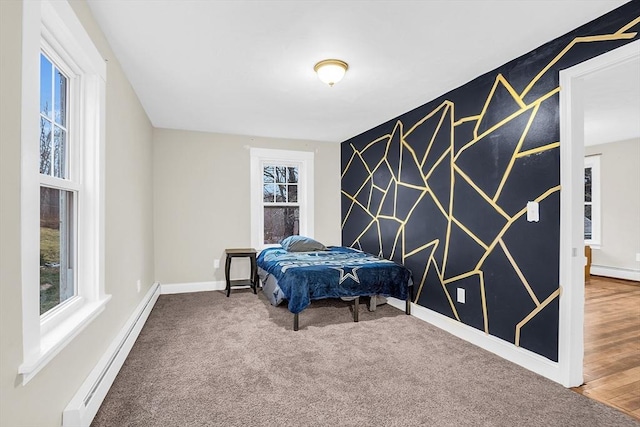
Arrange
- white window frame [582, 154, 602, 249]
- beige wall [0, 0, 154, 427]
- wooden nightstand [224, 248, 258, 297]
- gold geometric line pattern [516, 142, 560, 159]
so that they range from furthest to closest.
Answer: white window frame [582, 154, 602, 249] < wooden nightstand [224, 248, 258, 297] < gold geometric line pattern [516, 142, 560, 159] < beige wall [0, 0, 154, 427]

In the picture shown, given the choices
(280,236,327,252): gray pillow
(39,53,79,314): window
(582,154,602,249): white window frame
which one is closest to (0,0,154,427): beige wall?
(39,53,79,314): window

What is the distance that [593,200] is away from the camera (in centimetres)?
627

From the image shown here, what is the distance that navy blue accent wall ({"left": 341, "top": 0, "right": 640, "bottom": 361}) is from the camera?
2.39 metres

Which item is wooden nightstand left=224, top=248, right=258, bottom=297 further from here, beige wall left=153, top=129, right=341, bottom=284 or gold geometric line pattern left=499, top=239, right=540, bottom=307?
gold geometric line pattern left=499, top=239, right=540, bottom=307

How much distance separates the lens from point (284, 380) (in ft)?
7.64

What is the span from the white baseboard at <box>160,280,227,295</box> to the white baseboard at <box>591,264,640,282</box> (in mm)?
6520

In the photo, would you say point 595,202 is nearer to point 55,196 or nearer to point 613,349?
point 613,349

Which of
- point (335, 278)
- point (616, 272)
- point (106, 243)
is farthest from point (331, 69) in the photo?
point (616, 272)

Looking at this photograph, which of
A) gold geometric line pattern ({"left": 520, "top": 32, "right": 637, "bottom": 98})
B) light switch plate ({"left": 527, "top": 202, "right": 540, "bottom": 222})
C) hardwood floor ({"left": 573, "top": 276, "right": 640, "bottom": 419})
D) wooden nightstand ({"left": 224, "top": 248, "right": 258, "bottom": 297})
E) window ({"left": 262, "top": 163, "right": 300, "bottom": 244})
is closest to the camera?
gold geometric line pattern ({"left": 520, "top": 32, "right": 637, "bottom": 98})

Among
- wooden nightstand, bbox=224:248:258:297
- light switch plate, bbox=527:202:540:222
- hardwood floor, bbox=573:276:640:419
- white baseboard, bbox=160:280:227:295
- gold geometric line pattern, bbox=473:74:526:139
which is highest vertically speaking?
gold geometric line pattern, bbox=473:74:526:139

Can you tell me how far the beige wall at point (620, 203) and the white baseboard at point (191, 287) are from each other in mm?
6593

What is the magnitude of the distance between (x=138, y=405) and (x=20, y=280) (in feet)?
3.93

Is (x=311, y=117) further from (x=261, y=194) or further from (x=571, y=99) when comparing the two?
(x=571, y=99)

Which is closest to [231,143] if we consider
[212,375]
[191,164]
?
[191,164]
